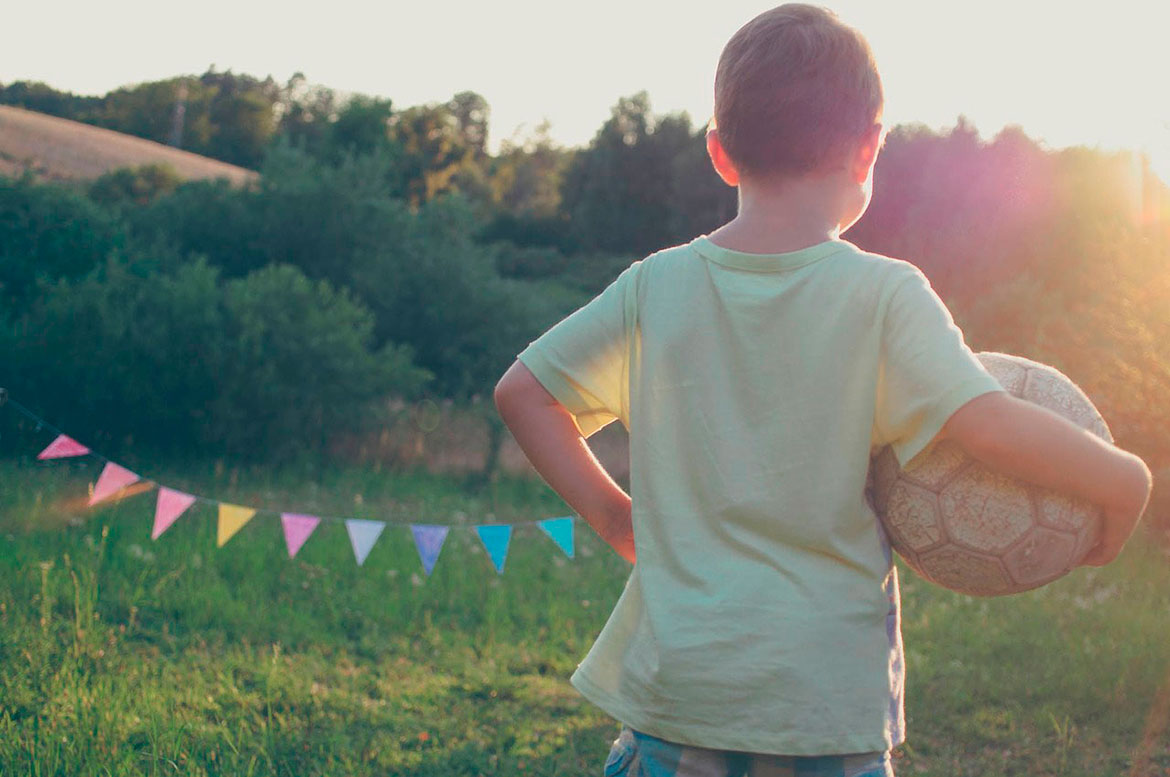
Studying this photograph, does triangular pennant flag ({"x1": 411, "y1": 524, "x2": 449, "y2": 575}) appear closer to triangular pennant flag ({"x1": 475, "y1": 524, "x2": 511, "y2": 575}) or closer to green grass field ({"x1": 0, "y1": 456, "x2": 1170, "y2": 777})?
triangular pennant flag ({"x1": 475, "y1": 524, "x2": 511, "y2": 575})

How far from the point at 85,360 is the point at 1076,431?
35.7 ft

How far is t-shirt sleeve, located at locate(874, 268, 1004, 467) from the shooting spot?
5.33 ft

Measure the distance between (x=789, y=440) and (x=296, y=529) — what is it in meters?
4.80

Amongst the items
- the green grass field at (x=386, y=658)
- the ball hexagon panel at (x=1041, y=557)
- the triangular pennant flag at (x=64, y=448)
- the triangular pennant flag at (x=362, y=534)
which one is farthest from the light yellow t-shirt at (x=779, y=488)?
the triangular pennant flag at (x=64, y=448)

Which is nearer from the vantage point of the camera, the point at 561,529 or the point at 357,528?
the point at 561,529

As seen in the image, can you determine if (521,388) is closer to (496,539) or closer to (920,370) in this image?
(920,370)

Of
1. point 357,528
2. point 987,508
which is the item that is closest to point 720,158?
point 987,508

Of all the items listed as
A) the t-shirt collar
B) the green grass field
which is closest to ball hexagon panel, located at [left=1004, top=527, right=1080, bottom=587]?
the t-shirt collar

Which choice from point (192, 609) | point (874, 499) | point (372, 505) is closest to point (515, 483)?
point (372, 505)

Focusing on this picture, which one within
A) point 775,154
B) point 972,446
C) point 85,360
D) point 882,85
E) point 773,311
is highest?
point 882,85

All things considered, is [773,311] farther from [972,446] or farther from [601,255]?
[601,255]

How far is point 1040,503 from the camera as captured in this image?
1741 mm

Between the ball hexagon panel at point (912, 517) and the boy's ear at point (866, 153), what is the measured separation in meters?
0.51

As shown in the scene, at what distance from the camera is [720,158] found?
1905 mm
